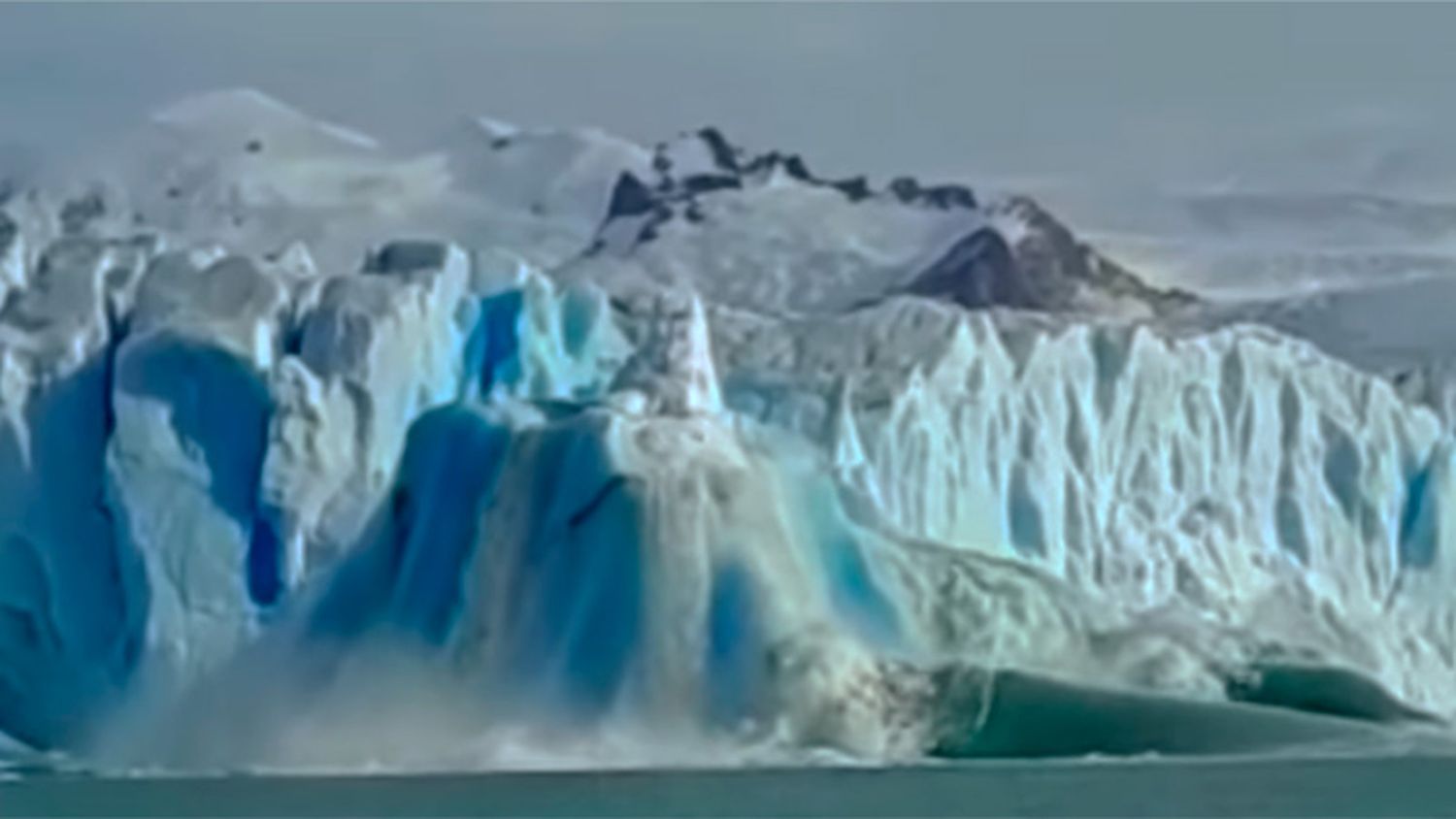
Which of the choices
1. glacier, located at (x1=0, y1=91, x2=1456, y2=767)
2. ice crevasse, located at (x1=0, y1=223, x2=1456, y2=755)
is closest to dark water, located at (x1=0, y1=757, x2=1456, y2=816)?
glacier, located at (x1=0, y1=91, x2=1456, y2=767)

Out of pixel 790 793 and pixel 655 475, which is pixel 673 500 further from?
pixel 790 793

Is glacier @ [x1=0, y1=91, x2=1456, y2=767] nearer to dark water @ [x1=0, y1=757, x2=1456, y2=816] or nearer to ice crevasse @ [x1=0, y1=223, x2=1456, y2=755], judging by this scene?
ice crevasse @ [x1=0, y1=223, x2=1456, y2=755]

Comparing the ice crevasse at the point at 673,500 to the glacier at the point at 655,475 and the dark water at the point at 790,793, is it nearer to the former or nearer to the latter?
the glacier at the point at 655,475

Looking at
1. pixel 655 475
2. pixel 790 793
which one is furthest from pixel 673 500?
pixel 790 793

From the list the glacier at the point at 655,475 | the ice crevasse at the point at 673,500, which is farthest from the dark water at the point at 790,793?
the ice crevasse at the point at 673,500

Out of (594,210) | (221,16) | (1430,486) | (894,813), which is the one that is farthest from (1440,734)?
(221,16)

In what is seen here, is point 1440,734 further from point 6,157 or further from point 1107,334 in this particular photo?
point 6,157
